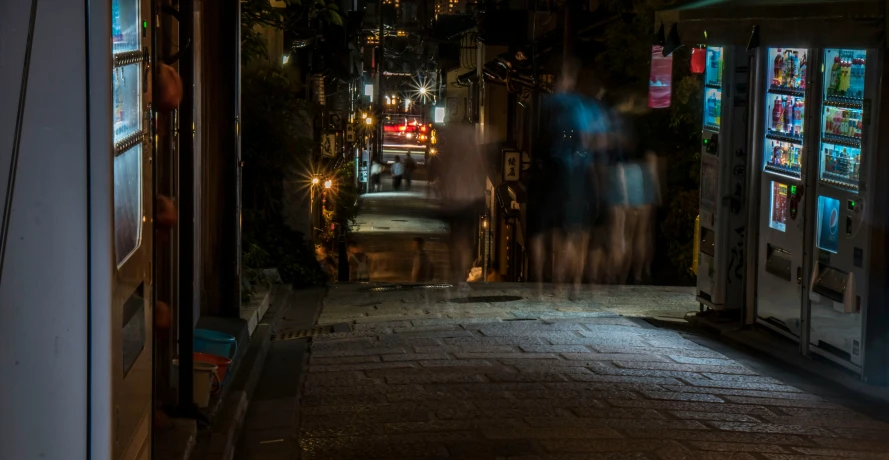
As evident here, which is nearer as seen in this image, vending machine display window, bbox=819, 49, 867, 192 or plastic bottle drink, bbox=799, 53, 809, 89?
vending machine display window, bbox=819, 49, 867, 192

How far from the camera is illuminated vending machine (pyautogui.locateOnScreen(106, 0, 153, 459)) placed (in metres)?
3.13

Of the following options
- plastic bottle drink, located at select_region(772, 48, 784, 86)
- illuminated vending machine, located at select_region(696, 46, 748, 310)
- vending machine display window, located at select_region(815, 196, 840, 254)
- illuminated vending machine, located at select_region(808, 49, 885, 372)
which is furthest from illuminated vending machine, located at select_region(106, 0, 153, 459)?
illuminated vending machine, located at select_region(696, 46, 748, 310)

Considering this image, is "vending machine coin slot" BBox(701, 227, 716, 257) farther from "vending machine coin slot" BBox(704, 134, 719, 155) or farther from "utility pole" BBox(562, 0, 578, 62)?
"utility pole" BBox(562, 0, 578, 62)

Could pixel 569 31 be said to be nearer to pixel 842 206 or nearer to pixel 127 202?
pixel 842 206

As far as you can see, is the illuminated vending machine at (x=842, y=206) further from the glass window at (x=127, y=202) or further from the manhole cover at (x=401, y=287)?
the manhole cover at (x=401, y=287)

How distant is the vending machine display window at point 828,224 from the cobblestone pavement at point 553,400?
50.1 inches

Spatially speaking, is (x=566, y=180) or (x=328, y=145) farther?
(x=328, y=145)

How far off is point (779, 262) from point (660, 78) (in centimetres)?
518

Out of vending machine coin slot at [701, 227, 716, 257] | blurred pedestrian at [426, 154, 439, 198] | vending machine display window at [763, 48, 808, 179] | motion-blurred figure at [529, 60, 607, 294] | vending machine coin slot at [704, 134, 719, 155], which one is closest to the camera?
vending machine display window at [763, 48, 808, 179]

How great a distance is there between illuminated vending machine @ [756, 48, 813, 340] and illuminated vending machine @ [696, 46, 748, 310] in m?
0.47

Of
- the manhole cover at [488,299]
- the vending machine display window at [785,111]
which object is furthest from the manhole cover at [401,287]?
the vending machine display window at [785,111]

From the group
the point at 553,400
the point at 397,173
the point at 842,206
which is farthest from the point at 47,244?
the point at 397,173

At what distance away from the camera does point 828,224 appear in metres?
8.98

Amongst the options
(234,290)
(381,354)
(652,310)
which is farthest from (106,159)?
(652,310)
